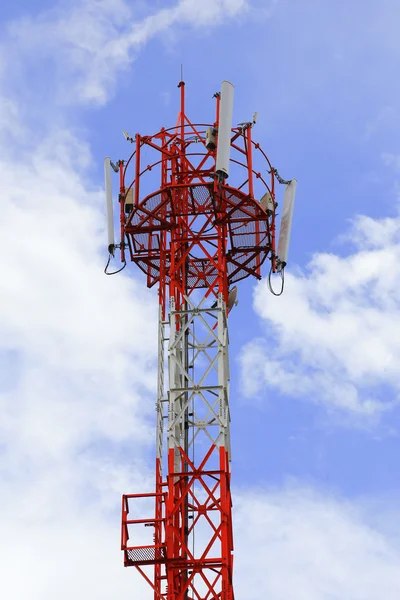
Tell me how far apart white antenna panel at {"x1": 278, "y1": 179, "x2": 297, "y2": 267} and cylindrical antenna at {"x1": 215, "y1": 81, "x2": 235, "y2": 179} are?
4876 millimetres

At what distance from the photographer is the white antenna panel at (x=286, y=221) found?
1779 inches

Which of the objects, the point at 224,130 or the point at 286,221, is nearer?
the point at 224,130

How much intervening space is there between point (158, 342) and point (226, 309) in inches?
109

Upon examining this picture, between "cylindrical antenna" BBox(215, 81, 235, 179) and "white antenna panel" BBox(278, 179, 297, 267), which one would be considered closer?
"cylindrical antenna" BBox(215, 81, 235, 179)

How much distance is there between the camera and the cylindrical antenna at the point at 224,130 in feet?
135

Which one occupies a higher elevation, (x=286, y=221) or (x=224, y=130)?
(x=224, y=130)

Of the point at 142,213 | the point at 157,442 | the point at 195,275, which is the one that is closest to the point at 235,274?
the point at 195,275

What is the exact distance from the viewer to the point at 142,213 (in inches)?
1751

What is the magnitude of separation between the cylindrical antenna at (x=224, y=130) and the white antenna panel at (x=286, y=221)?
488cm

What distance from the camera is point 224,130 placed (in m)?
41.3

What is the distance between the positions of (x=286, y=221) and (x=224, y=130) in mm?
5616

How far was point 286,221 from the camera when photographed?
4547 cm

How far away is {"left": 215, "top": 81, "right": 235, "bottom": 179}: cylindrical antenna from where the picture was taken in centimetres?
4122

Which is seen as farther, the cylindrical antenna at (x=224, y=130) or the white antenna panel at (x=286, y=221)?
the white antenna panel at (x=286, y=221)
